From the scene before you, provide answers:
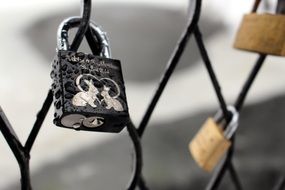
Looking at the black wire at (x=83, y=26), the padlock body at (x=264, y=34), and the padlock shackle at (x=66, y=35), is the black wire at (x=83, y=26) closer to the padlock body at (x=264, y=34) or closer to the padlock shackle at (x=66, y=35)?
the padlock shackle at (x=66, y=35)

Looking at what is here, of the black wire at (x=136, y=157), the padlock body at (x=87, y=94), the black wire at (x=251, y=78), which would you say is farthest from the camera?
the black wire at (x=251, y=78)

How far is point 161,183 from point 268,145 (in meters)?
0.24

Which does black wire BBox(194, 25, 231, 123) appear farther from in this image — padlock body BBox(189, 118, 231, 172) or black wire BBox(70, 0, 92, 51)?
black wire BBox(70, 0, 92, 51)

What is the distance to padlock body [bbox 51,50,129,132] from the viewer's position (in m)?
0.36

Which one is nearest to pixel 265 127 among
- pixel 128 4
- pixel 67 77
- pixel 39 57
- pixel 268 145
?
pixel 268 145

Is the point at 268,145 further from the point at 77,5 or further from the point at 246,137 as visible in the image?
the point at 77,5

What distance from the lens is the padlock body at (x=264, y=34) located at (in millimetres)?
554

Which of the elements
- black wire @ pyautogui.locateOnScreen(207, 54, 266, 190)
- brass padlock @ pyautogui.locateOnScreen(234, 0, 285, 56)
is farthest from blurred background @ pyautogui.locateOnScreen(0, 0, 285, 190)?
brass padlock @ pyautogui.locateOnScreen(234, 0, 285, 56)

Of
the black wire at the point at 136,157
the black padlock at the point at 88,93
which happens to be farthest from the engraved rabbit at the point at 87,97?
the black wire at the point at 136,157

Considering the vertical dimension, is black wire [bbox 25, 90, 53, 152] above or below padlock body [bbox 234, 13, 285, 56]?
above

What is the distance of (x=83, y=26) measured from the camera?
1.40ft

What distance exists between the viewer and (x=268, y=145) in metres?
0.99

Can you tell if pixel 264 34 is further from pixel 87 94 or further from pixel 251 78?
pixel 87 94

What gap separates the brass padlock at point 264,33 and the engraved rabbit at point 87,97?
0.25 metres
